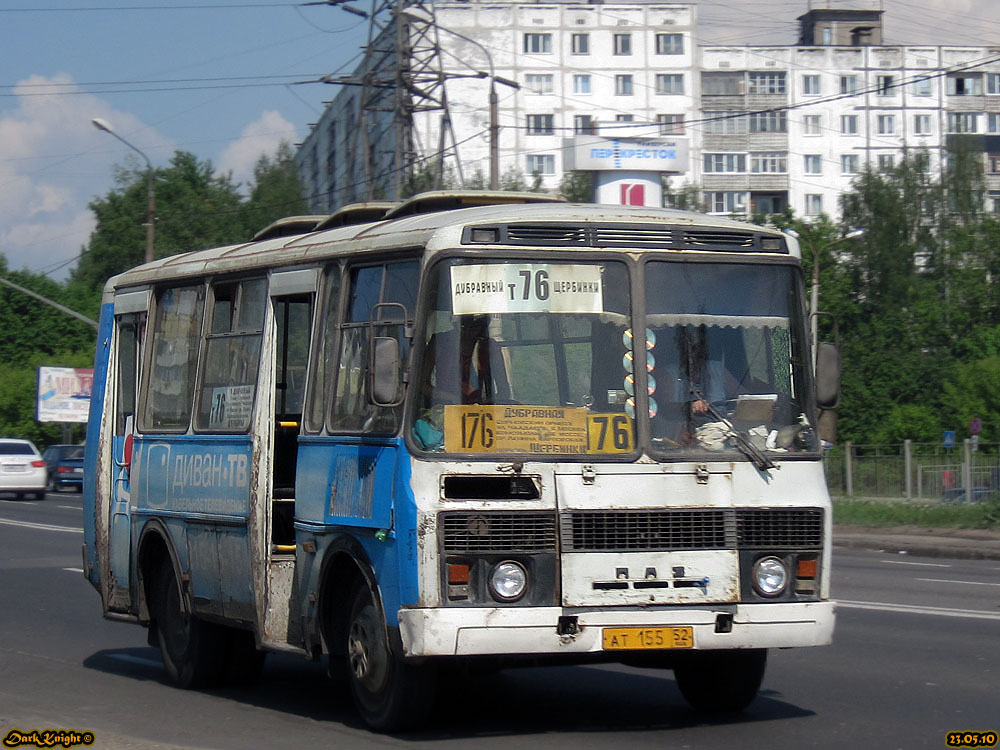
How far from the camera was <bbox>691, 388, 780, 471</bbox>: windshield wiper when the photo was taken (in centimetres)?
779

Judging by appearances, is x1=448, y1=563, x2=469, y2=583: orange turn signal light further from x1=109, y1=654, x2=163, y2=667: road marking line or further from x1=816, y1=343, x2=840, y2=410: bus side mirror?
x1=109, y1=654, x2=163, y2=667: road marking line

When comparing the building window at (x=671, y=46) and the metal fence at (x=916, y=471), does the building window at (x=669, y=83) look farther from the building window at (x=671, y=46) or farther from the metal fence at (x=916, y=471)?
the metal fence at (x=916, y=471)

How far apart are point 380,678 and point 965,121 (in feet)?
287

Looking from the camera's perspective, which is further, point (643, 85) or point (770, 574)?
point (643, 85)

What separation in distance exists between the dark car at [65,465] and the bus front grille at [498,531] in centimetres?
4348

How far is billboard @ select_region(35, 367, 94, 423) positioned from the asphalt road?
2341 inches

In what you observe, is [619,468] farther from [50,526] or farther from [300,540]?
[50,526]

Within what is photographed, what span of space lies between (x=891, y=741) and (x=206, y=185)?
95.9 m

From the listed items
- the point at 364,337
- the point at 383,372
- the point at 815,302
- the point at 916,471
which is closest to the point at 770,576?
the point at 383,372

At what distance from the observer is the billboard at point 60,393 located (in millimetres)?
71438

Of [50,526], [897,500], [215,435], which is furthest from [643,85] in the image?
[215,435]

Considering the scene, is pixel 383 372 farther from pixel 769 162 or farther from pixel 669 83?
pixel 769 162

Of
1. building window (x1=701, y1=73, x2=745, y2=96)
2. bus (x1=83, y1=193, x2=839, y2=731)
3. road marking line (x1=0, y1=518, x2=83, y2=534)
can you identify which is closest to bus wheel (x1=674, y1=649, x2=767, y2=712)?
bus (x1=83, y1=193, x2=839, y2=731)

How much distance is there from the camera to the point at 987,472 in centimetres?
3044
